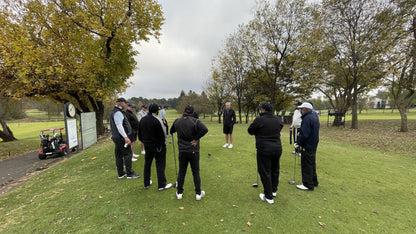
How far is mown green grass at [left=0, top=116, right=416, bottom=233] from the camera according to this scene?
292 centimetres

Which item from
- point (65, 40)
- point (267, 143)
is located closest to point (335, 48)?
point (267, 143)

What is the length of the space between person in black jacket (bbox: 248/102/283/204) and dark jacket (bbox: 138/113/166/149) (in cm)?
218

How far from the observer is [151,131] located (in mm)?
3799

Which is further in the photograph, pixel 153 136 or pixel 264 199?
pixel 153 136

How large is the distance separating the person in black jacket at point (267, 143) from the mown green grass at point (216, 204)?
57cm

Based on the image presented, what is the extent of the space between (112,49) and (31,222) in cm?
1436

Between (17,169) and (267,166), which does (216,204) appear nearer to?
(267,166)

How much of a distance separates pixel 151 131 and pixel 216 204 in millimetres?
2235

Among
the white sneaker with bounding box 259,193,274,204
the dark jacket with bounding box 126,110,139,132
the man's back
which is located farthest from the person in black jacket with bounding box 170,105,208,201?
the dark jacket with bounding box 126,110,139,132

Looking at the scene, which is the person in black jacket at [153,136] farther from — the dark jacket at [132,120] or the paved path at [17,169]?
the paved path at [17,169]

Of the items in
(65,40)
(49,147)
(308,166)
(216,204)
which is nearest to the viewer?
(216,204)

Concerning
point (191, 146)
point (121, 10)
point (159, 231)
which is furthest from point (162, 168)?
point (121, 10)

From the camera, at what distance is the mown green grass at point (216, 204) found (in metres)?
2.92

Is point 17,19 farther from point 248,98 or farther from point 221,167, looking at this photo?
point 248,98
